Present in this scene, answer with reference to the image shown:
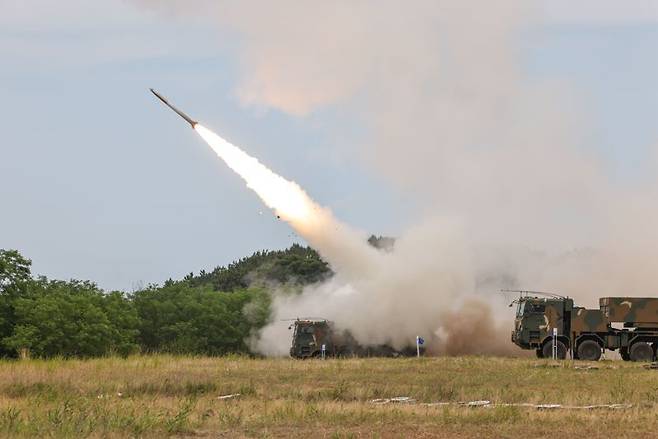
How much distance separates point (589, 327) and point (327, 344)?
12.4 meters

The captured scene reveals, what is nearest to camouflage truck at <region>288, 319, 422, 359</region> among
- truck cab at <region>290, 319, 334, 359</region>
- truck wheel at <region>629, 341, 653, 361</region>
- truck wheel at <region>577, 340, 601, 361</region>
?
truck cab at <region>290, 319, 334, 359</region>

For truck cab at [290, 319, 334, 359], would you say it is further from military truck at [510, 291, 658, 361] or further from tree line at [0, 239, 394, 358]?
military truck at [510, 291, 658, 361]

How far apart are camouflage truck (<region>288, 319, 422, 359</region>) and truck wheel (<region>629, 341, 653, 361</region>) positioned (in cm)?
1041

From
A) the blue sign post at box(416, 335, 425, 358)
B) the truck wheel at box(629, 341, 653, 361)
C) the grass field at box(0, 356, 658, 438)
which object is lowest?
the grass field at box(0, 356, 658, 438)

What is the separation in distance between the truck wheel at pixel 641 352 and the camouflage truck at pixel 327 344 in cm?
1041

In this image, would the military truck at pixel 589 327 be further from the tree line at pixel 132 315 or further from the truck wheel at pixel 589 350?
the tree line at pixel 132 315

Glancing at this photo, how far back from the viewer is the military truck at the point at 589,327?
46.5 meters

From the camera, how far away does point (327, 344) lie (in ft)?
177

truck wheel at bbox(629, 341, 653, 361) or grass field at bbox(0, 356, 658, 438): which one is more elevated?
truck wheel at bbox(629, 341, 653, 361)

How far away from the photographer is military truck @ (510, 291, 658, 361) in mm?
46531

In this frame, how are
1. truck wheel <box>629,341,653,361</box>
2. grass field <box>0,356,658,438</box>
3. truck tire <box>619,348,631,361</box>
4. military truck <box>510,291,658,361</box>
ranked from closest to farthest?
1. grass field <box>0,356,658,438</box>
2. truck wheel <box>629,341,653,361</box>
3. military truck <box>510,291,658,361</box>
4. truck tire <box>619,348,631,361</box>

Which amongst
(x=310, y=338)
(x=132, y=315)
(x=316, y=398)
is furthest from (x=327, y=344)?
(x=316, y=398)

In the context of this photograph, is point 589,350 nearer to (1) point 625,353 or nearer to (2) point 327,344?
(1) point 625,353

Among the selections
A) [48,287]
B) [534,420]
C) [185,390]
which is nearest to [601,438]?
[534,420]
